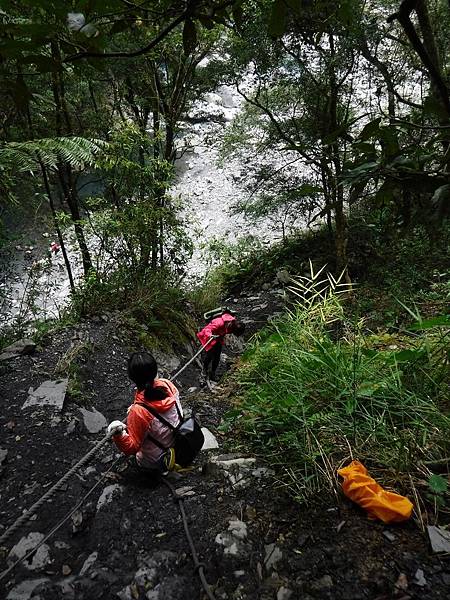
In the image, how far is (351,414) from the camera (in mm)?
2027

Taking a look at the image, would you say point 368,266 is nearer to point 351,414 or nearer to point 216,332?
point 216,332

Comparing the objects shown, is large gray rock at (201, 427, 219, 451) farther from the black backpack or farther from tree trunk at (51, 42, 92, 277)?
tree trunk at (51, 42, 92, 277)

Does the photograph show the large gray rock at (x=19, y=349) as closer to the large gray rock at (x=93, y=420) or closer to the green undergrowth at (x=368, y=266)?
the large gray rock at (x=93, y=420)

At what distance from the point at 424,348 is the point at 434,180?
1842mm

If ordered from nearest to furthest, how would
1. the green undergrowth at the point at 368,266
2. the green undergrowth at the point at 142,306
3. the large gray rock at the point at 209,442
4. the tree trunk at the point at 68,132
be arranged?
1. the large gray rock at the point at 209,442
2. the green undergrowth at the point at 142,306
3. the tree trunk at the point at 68,132
4. the green undergrowth at the point at 368,266

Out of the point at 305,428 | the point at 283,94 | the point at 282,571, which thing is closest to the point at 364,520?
the point at 282,571

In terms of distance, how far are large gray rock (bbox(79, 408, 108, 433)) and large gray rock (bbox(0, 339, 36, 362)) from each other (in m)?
1.00

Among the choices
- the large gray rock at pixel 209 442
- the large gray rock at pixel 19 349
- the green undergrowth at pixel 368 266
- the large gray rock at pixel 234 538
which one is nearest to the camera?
the large gray rock at pixel 234 538

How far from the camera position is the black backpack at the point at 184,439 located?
2549mm

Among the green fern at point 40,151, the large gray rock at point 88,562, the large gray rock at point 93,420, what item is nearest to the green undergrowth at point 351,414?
the large gray rock at point 88,562

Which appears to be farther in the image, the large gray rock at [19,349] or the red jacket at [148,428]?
the large gray rock at [19,349]

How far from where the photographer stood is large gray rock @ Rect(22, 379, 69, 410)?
3.27 m

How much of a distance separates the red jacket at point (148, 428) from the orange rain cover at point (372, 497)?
1.18m

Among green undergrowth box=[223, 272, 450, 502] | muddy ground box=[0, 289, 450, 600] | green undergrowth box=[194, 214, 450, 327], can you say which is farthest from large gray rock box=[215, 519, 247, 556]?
green undergrowth box=[194, 214, 450, 327]
